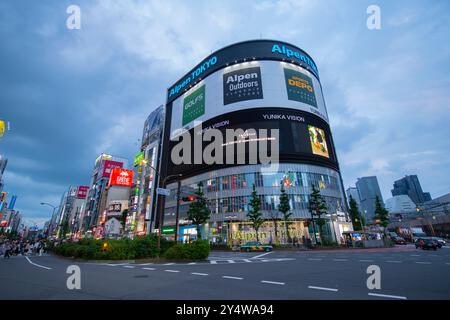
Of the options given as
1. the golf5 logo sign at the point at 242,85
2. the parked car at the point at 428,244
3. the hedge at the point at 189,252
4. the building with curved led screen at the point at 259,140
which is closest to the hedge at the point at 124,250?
the hedge at the point at 189,252

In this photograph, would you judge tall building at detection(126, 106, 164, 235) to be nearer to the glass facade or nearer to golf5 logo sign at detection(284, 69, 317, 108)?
the glass facade

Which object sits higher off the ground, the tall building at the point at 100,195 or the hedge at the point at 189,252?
the tall building at the point at 100,195

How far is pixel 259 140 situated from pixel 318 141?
16.1 m

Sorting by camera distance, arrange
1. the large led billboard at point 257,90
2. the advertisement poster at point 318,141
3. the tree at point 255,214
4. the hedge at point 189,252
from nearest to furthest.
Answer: the hedge at point 189,252 → the tree at point 255,214 → the advertisement poster at point 318,141 → the large led billboard at point 257,90

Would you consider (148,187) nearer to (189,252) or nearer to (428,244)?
(189,252)

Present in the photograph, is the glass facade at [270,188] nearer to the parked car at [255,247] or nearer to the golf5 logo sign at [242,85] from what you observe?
the parked car at [255,247]

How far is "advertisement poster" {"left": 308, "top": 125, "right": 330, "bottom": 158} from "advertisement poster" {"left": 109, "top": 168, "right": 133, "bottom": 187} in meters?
84.4

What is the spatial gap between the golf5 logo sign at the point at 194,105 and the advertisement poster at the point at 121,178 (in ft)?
157


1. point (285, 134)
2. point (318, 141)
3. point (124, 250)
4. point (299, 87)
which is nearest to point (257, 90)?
point (299, 87)

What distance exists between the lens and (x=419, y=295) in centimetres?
649

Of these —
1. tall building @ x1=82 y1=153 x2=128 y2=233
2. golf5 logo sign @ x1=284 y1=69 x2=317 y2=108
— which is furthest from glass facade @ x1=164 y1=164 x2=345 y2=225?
tall building @ x1=82 y1=153 x2=128 y2=233

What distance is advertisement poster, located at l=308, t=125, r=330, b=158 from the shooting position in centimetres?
5369

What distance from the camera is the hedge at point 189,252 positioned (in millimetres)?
19094
